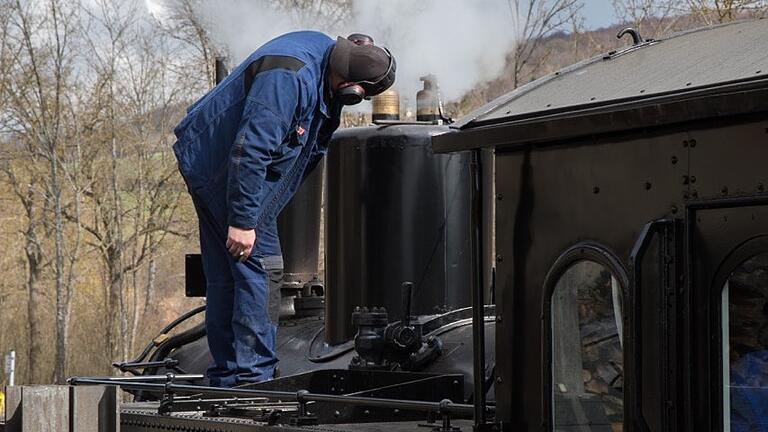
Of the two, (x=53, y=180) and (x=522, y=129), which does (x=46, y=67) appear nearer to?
(x=53, y=180)

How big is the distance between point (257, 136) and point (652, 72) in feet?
6.88

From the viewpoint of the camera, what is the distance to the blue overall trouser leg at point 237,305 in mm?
5281

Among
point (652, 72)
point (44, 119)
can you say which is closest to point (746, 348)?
point (652, 72)

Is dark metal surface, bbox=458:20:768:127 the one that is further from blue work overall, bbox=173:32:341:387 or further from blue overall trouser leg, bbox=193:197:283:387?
blue overall trouser leg, bbox=193:197:283:387

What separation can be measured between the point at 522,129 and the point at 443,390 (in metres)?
1.53

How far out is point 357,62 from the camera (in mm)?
5246

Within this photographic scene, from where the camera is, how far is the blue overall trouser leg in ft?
17.3

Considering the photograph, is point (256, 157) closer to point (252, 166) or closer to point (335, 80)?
point (252, 166)

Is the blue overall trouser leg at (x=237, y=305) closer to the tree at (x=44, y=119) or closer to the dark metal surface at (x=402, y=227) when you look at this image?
the dark metal surface at (x=402, y=227)

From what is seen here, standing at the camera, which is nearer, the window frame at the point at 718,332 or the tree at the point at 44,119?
the window frame at the point at 718,332

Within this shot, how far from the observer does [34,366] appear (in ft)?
83.7

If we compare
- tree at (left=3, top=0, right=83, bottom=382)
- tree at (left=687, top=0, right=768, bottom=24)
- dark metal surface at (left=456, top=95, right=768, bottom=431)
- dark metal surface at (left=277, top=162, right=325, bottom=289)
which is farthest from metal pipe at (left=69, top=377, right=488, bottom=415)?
tree at (left=3, top=0, right=83, bottom=382)

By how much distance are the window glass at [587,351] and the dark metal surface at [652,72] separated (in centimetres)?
43

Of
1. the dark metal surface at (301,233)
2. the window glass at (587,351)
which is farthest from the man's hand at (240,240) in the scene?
the window glass at (587,351)
